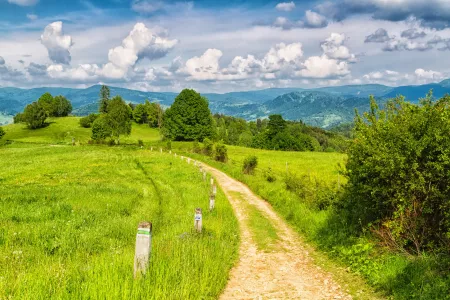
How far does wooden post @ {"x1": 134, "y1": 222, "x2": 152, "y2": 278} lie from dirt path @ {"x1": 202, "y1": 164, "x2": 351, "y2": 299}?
2286 millimetres

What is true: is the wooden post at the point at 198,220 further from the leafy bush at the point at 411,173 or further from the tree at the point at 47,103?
the tree at the point at 47,103

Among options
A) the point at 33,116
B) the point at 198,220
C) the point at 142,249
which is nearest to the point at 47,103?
the point at 33,116

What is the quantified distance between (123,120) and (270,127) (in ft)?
159

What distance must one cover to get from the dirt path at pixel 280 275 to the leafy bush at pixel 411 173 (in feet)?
8.06

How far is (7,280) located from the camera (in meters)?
6.55

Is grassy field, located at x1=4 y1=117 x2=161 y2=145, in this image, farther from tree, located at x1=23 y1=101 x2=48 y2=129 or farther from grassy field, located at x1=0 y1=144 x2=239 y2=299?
grassy field, located at x1=0 y1=144 x2=239 y2=299

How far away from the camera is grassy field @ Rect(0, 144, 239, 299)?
256 inches

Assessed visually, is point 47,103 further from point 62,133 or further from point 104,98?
point 62,133

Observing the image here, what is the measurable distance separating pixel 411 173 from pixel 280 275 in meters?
4.58

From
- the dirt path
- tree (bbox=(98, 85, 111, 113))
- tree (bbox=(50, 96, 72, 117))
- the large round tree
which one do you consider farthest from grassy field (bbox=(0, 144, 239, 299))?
tree (bbox=(50, 96, 72, 117))

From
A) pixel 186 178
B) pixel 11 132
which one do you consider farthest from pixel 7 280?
pixel 11 132

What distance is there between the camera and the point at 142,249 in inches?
272

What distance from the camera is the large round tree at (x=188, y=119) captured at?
264 feet

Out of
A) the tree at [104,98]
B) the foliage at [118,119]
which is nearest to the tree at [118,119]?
the foliage at [118,119]
